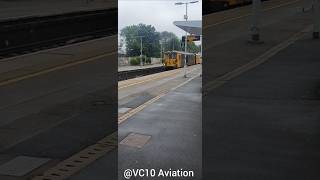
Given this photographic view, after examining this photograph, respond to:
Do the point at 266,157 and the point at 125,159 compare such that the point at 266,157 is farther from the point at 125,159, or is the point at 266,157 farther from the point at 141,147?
the point at 125,159

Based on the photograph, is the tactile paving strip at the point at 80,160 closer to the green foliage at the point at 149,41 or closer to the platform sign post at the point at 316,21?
the green foliage at the point at 149,41

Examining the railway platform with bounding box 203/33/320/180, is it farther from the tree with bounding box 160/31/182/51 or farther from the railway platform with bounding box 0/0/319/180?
the tree with bounding box 160/31/182/51

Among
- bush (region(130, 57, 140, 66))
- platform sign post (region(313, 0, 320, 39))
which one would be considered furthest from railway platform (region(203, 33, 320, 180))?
platform sign post (region(313, 0, 320, 39))

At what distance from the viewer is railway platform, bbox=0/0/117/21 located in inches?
746

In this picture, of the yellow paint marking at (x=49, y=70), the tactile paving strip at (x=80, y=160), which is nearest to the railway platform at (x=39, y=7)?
the yellow paint marking at (x=49, y=70)

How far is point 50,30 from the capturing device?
17.3 meters

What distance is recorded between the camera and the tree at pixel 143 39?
3016mm

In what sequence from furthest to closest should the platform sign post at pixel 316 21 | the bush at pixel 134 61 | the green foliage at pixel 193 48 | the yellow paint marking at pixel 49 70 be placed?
the platform sign post at pixel 316 21 → the yellow paint marking at pixel 49 70 → the bush at pixel 134 61 → the green foliage at pixel 193 48

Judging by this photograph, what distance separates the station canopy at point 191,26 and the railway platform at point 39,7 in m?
15.5

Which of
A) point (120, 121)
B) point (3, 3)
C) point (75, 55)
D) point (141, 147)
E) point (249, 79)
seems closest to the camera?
point (141, 147)

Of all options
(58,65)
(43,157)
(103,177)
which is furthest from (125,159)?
(58,65)

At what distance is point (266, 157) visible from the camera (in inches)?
200

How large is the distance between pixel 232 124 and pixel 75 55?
7.11m

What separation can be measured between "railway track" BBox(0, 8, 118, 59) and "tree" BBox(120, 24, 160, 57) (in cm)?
959
